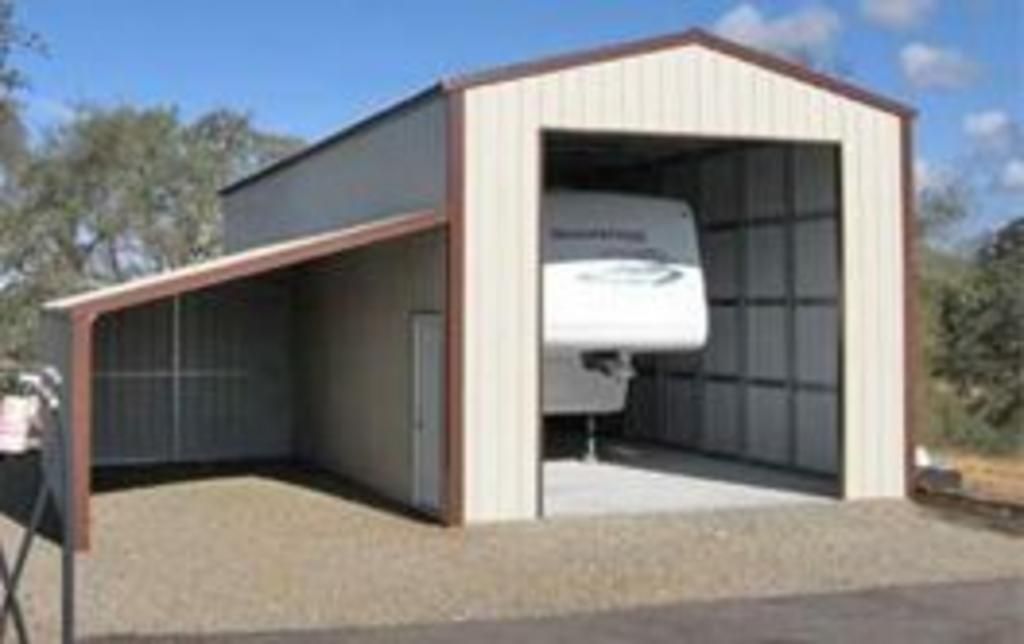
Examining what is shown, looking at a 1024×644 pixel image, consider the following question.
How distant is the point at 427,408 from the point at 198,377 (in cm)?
784

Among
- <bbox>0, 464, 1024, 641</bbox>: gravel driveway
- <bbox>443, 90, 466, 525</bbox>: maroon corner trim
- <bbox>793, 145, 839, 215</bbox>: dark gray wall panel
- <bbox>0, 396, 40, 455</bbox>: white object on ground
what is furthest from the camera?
<bbox>793, 145, 839, 215</bbox>: dark gray wall panel

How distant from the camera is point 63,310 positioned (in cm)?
1783

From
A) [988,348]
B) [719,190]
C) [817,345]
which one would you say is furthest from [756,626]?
[988,348]

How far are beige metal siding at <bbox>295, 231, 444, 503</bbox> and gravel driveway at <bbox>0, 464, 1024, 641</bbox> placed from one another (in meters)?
0.98

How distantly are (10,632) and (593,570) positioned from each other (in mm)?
4803

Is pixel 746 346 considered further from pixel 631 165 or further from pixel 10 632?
pixel 10 632

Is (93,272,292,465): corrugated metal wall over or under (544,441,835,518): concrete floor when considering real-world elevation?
over

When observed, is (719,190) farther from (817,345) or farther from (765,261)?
(817,345)

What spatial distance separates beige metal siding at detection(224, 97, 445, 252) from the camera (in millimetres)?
18719

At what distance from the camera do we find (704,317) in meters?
21.8

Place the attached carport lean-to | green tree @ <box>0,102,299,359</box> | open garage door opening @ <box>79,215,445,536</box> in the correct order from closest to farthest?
the attached carport lean-to → open garage door opening @ <box>79,215,445,536</box> → green tree @ <box>0,102,299,359</box>

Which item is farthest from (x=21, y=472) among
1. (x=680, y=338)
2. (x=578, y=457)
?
(x=680, y=338)

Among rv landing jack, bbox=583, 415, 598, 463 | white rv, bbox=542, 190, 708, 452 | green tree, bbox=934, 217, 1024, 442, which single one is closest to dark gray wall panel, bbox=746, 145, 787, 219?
white rv, bbox=542, 190, 708, 452

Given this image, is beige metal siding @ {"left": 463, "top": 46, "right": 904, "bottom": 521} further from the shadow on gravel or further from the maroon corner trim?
the shadow on gravel
